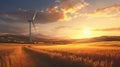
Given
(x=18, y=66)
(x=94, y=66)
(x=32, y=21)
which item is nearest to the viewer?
(x=94, y=66)

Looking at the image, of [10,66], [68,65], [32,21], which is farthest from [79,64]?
[32,21]

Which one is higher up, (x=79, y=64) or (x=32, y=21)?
(x=32, y=21)

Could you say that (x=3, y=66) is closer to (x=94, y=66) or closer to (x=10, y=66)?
(x=10, y=66)

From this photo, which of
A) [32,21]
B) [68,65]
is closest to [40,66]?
[68,65]

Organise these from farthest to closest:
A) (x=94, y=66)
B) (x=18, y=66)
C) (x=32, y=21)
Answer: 1. (x=32, y=21)
2. (x=18, y=66)
3. (x=94, y=66)

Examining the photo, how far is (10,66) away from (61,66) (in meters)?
3.66

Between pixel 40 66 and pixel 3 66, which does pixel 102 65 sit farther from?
pixel 3 66

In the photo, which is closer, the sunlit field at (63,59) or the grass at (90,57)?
the grass at (90,57)

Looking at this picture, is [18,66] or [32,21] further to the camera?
[32,21]

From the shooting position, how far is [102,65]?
19.8m

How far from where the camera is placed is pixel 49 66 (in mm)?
20984

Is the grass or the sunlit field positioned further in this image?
the sunlit field

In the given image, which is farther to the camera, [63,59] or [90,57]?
[90,57]

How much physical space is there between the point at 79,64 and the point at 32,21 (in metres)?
69.1
